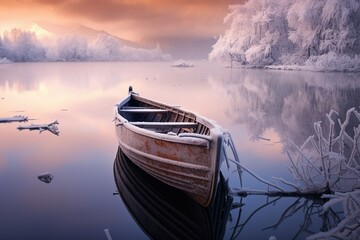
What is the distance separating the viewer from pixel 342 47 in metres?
40.0

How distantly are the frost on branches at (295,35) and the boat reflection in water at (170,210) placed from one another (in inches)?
1528

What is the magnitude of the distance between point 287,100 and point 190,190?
1825cm

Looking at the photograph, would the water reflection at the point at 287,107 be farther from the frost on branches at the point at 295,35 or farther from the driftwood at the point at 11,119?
the frost on branches at the point at 295,35

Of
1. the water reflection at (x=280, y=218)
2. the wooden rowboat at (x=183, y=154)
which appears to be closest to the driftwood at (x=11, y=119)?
the wooden rowboat at (x=183, y=154)

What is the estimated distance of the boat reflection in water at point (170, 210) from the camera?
5.87 m

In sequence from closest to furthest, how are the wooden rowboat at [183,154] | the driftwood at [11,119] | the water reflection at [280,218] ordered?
the wooden rowboat at [183,154]
the water reflection at [280,218]
the driftwood at [11,119]

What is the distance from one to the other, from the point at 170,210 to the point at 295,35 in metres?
44.5

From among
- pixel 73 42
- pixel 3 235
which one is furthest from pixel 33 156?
pixel 73 42

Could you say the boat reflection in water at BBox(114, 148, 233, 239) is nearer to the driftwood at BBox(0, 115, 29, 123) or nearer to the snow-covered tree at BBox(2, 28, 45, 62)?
the driftwood at BBox(0, 115, 29, 123)

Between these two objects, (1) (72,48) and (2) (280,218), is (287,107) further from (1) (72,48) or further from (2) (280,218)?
(1) (72,48)

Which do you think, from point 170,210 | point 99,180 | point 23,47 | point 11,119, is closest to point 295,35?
point 11,119

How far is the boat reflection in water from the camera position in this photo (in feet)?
19.3

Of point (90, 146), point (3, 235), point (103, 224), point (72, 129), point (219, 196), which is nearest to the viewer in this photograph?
point (3, 235)

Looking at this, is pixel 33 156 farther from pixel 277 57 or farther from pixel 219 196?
pixel 277 57
